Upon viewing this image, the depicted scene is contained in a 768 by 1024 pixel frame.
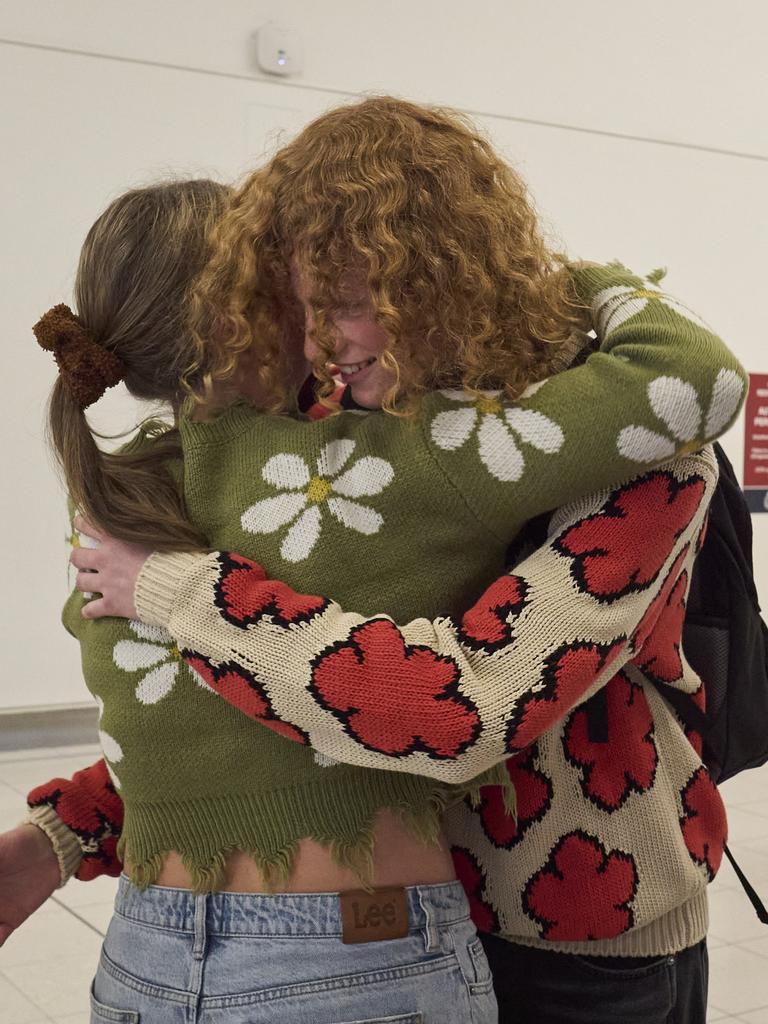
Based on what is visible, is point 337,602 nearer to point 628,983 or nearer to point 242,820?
point 242,820

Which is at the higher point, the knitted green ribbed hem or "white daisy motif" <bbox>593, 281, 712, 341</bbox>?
"white daisy motif" <bbox>593, 281, 712, 341</bbox>

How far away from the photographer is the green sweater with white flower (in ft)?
3.62

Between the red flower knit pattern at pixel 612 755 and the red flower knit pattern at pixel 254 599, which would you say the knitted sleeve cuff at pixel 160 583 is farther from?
the red flower knit pattern at pixel 612 755

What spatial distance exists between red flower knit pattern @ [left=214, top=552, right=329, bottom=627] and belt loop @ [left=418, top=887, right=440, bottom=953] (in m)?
0.29

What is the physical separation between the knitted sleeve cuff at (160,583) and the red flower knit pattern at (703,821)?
0.57m

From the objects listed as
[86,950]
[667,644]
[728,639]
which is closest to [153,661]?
[667,644]

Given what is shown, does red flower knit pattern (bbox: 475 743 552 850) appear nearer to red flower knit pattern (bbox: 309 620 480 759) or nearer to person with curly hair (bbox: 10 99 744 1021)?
person with curly hair (bbox: 10 99 744 1021)

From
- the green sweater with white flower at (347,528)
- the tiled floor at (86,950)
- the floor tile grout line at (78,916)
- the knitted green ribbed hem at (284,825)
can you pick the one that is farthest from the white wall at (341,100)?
the knitted green ribbed hem at (284,825)

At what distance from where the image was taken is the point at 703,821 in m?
1.30

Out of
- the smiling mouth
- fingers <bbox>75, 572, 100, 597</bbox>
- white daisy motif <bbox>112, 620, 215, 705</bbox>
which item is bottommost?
white daisy motif <bbox>112, 620, 215, 705</bbox>

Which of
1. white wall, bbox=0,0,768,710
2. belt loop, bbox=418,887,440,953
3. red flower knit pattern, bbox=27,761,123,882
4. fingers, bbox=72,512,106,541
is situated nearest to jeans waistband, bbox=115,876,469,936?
belt loop, bbox=418,887,440,953

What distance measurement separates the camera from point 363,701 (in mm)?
1053

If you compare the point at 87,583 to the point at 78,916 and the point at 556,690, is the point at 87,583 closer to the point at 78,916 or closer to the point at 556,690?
the point at 556,690

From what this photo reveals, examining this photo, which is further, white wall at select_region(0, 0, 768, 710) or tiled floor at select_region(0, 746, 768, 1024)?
white wall at select_region(0, 0, 768, 710)
